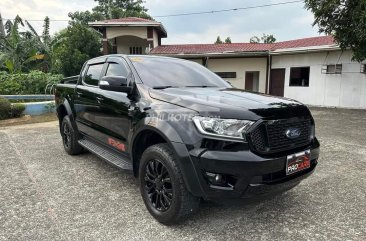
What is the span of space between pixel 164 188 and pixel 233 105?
42.9 inches

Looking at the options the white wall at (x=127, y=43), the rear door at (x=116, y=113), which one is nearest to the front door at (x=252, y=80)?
the white wall at (x=127, y=43)

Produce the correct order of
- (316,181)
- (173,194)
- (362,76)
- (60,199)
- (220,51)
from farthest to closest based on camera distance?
(220,51) < (362,76) < (316,181) < (60,199) < (173,194)

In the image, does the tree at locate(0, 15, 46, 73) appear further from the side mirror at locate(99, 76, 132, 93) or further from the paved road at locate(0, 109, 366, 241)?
the side mirror at locate(99, 76, 132, 93)

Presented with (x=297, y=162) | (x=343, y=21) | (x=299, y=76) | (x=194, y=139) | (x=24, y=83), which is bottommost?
(x=297, y=162)

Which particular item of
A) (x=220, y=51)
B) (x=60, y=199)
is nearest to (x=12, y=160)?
(x=60, y=199)

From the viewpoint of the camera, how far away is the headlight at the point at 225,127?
8.25 ft

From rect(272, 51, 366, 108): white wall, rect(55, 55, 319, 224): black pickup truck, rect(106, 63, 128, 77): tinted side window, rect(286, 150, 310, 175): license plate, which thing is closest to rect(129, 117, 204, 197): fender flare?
rect(55, 55, 319, 224): black pickup truck

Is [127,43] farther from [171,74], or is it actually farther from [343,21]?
[171,74]

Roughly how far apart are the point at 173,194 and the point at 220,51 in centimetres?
1609

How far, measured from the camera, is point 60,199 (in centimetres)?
358

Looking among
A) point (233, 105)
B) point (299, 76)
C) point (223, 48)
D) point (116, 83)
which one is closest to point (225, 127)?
point (233, 105)

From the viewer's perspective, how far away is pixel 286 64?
17266 millimetres

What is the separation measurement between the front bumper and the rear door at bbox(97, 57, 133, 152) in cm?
123

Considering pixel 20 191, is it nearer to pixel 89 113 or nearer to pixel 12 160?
pixel 89 113
